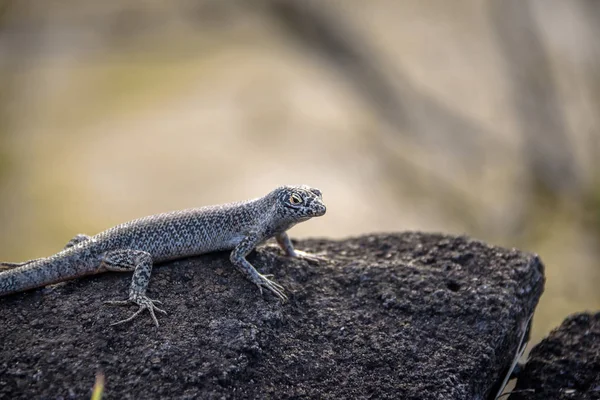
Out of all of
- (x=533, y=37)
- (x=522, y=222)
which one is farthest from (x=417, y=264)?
(x=533, y=37)

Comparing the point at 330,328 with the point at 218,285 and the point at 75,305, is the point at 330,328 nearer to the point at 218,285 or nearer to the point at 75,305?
the point at 218,285

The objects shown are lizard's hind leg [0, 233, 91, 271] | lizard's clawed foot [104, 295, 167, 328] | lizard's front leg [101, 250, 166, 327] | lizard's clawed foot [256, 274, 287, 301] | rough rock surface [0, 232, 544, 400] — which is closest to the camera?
rough rock surface [0, 232, 544, 400]

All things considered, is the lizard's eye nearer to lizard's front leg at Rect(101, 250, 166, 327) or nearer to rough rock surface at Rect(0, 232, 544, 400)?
rough rock surface at Rect(0, 232, 544, 400)

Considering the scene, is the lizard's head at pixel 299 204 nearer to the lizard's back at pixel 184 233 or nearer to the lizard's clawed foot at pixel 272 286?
A: the lizard's back at pixel 184 233

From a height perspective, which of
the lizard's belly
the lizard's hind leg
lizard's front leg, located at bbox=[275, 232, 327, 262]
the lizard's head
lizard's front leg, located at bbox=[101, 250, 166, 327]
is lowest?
the lizard's hind leg

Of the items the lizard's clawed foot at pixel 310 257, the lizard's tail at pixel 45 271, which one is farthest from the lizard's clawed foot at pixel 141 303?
the lizard's clawed foot at pixel 310 257

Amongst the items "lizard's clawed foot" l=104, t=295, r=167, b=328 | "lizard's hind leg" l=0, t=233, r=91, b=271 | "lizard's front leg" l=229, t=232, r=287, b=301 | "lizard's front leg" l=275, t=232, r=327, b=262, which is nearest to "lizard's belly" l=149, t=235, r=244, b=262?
"lizard's front leg" l=229, t=232, r=287, b=301

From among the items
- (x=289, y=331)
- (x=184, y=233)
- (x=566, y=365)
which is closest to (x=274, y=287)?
(x=289, y=331)
